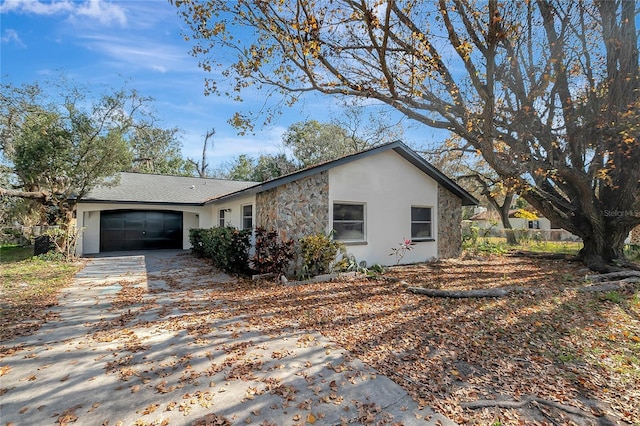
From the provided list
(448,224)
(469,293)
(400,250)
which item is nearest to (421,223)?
(448,224)

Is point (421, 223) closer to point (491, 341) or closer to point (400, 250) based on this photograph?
point (400, 250)

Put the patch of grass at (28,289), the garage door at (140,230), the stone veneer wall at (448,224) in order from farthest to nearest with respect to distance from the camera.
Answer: the garage door at (140,230) < the stone veneer wall at (448,224) < the patch of grass at (28,289)

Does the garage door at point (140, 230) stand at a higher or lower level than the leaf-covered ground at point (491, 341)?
higher

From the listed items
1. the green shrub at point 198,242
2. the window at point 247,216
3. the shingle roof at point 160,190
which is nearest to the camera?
the window at point 247,216

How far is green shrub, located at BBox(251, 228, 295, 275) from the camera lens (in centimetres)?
855

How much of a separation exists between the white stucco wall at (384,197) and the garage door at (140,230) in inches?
445

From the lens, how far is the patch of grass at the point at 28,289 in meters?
5.16

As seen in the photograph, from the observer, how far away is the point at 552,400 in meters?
3.05

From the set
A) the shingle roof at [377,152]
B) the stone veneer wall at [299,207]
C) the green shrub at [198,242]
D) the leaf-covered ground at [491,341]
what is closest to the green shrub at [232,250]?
the stone veneer wall at [299,207]

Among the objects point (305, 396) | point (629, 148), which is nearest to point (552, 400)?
point (305, 396)

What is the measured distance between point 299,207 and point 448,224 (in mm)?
6334

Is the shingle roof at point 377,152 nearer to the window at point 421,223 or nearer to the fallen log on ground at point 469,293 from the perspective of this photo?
the window at point 421,223

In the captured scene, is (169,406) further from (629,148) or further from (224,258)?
(629,148)

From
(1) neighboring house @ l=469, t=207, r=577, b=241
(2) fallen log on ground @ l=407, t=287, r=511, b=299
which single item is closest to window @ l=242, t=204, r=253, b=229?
(2) fallen log on ground @ l=407, t=287, r=511, b=299
